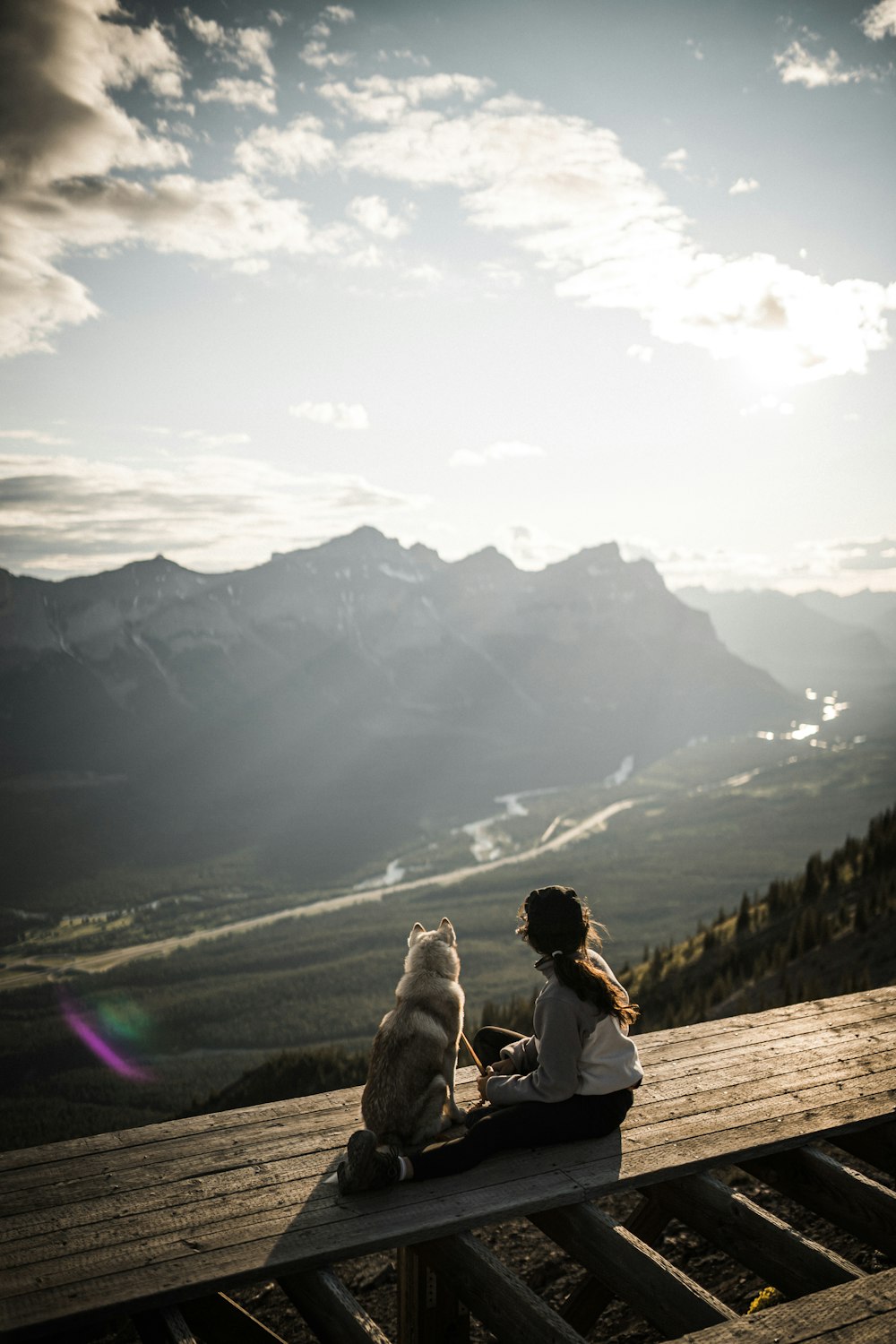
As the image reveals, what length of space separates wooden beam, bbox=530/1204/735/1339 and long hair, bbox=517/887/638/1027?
39.4 inches

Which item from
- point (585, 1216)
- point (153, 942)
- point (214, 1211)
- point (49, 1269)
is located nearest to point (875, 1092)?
point (585, 1216)

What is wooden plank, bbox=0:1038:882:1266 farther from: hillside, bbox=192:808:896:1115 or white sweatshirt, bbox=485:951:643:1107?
hillside, bbox=192:808:896:1115

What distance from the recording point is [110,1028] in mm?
72812

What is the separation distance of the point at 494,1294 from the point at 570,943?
1.64 metres

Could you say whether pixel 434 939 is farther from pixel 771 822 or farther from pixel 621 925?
pixel 771 822

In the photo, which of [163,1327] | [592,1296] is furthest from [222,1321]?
[592,1296]

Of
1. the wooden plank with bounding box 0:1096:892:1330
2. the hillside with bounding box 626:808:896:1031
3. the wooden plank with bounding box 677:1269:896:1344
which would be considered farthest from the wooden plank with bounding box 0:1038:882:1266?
the hillside with bounding box 626:808:896:1031

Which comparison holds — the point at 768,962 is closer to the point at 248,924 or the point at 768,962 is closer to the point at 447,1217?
the point at 447,1217

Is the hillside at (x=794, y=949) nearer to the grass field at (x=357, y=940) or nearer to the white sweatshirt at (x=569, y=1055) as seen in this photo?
the grass field at (x=357, y=940)

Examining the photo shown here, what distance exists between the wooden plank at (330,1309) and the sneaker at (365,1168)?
37 cm

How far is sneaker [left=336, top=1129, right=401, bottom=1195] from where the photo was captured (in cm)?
392

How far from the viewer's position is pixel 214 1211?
12.8ft

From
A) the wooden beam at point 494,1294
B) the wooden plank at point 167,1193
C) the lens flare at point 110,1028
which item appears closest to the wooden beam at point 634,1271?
the wooden beam at point 494,1294

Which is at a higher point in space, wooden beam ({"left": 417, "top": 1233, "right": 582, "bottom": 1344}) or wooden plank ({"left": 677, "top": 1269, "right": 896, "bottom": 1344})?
wooden plank ({"left": 677, "top": 1269, "right": 896, "bottom": 1344})
